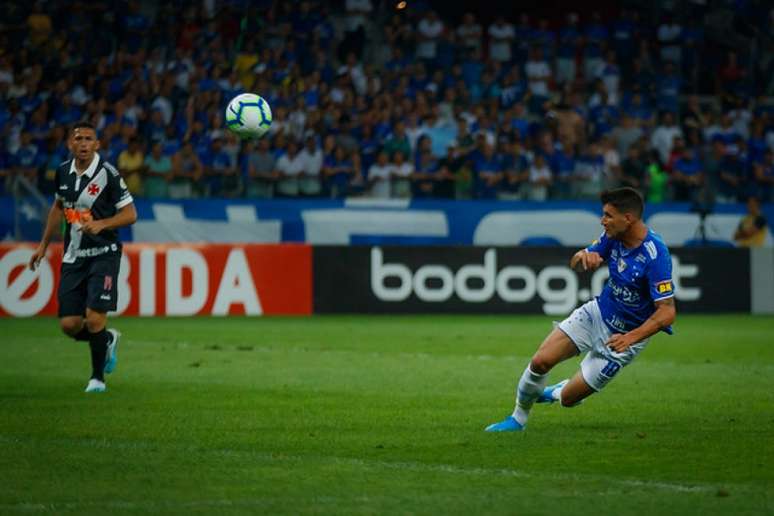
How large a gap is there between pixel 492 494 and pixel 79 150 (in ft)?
20.5

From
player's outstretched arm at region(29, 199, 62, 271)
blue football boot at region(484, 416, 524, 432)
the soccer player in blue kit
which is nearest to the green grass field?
blue football boot at region(484, 416, 524, 432)

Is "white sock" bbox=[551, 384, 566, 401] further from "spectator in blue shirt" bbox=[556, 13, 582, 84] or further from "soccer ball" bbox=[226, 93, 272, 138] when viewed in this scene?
"spectator in blue shirt" bbox=[556, 13, 582, 84]

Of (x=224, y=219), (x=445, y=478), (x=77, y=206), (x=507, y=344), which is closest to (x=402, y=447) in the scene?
(x=445, y=478)

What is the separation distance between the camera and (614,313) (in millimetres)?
9891

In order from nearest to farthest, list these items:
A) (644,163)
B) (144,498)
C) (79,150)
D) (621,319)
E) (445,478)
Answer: (144,498) < (445,478) < (621,319) < (79,150) < (644,163)

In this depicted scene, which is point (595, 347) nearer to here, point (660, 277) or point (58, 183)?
point (660, 277)

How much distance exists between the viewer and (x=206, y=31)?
27203 millimetres

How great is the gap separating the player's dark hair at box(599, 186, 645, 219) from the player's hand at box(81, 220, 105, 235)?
464 cm

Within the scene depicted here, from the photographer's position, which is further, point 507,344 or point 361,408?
point 507,344

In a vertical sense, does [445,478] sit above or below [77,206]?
below

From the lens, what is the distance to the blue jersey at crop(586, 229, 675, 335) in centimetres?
960

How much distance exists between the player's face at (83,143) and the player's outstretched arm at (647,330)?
5.20 metres

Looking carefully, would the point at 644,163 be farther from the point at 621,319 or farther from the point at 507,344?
the point at 621,319

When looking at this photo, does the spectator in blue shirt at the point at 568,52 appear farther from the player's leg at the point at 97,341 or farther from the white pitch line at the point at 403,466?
the white pitch line at the point at 403,466
